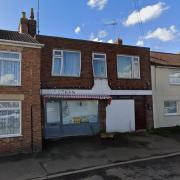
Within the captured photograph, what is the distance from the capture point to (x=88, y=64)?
1758 centimetres

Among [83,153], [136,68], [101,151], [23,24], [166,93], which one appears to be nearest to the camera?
[83,153]

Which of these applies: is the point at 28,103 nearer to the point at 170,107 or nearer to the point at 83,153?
the point at 83,153

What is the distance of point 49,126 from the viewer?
16.0 meters

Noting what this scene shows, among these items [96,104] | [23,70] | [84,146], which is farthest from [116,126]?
[23,70]

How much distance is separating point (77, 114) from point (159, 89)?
7096mm

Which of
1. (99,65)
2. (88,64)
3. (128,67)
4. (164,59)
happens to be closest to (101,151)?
(88,64)

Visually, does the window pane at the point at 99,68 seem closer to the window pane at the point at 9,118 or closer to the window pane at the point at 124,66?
the window pane at the point at 124,66

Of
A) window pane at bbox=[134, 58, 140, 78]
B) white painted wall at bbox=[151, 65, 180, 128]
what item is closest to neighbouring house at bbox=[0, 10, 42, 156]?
window pane at bbox=[134, 58, 140, 78]

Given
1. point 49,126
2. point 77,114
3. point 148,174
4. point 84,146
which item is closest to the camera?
point 148,174

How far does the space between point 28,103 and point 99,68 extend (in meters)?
6.40

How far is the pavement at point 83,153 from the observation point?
10695 millimetres

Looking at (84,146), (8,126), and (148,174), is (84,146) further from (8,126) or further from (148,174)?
(148,174)

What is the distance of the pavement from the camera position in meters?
10.7

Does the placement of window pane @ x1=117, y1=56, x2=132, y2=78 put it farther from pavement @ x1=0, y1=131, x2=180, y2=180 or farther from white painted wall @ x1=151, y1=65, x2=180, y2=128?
pavement @ x1=0, y1=131, x2=180, y2=180
